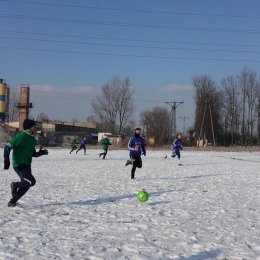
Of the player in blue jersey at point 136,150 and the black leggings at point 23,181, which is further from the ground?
the player in blue jersey at point 136,150

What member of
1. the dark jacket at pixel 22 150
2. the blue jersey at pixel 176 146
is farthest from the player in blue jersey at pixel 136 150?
the blue jersey at pixel 176 146

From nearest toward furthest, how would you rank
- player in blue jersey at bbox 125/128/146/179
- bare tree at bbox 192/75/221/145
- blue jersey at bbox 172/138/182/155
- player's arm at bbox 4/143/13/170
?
1. player's arm at bbox 4/143/13/170
2. player in blue jersey at bbox 125/128/146/179
3. blue jersey at bbox 172/138/182/155
4. bare tree at bbox 192/75/221/145

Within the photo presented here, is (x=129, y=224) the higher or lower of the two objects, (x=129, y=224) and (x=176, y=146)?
the lower

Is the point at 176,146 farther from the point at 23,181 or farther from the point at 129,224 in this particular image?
the point at 129,224

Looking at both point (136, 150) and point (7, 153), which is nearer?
point (7, 153)

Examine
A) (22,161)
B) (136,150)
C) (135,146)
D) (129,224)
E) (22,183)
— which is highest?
(135,146)

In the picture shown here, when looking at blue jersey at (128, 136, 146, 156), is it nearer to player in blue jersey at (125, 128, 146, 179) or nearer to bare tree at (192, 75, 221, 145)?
player in blue jersey at (125, 128, 146, 179)

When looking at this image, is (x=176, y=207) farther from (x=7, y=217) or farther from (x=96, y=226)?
(x=7, y=217)

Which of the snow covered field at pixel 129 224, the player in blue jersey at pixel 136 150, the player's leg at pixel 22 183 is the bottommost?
the snow covered field at pixel 129 224

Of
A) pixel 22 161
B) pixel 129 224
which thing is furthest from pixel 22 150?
pixel 129 224

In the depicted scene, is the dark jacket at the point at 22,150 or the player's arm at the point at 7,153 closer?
the player's arm at the point at 7,153

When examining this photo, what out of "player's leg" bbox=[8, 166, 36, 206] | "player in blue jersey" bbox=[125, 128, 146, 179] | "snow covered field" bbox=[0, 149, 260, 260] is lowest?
"snow covered field" bbox=[0, 149, 260, 260]

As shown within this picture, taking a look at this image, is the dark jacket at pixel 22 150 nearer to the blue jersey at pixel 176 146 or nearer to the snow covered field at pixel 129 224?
the snow covered field at pixel 129 224

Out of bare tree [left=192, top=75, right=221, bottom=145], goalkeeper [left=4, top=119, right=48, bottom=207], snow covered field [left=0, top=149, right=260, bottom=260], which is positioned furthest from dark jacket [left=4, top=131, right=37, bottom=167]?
bare tree [left=192, top=75, right=221, bottom=145]
